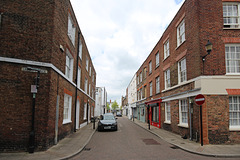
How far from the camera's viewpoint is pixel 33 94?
752 cm

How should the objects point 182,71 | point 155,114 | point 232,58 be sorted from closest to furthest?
point 232,58
point 182,71
point 155,114

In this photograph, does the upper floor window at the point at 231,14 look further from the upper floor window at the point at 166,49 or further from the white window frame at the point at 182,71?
the upper floor window at the point at 166,49

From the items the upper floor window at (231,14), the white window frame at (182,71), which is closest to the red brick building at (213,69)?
the upper floor window at (231,14)

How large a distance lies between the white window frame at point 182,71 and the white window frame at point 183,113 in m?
1.57

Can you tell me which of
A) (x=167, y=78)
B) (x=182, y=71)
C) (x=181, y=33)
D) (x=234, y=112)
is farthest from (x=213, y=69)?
(x=167, y=78)

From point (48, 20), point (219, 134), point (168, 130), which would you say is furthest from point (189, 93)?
point (48, 20)

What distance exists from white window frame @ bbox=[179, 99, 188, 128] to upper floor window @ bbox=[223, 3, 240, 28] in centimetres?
560

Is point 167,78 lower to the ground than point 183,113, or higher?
higher

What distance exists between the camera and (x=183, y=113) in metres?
12.4

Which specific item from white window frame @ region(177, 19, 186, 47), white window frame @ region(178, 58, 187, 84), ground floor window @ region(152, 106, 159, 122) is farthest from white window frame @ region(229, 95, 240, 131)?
ground floor window @ region(152, 106, 159, 122)

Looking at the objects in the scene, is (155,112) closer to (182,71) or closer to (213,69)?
(182,71)

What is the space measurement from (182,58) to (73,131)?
33.1ft

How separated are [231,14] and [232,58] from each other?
2809 mm

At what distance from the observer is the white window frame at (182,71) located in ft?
40.5
